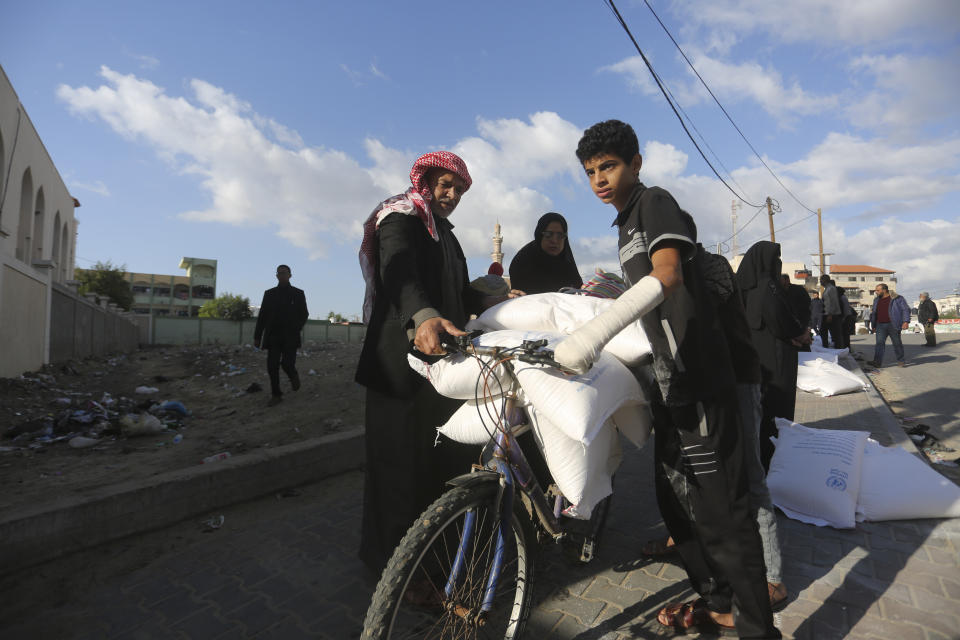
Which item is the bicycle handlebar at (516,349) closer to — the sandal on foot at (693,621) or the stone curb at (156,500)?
the sandal on foot at (693,621)

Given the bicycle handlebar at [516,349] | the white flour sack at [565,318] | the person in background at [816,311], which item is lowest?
the bicycle handlebar at [516,349]

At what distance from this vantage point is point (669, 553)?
2648 mm

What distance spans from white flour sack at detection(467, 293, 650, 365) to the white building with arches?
10.4 metres

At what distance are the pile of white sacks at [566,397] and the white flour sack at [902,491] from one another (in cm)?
218

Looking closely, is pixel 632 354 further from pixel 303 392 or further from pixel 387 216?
pixel 303 392

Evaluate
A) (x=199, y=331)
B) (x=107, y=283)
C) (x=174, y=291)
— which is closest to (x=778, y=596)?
(x=199, y=331)

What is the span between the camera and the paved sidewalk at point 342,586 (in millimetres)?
2039

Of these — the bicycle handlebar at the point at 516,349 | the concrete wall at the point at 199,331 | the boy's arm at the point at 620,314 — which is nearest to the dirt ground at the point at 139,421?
the bicycle handlebar at the point at 516,349

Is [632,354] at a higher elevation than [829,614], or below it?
higher

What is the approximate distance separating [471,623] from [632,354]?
1112 millimetres

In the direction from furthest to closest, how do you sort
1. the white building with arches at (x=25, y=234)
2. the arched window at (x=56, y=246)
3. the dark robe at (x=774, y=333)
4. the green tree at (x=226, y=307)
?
1. the green tree at (x=226, y=307)
2. the arched window at (x=56, y=246)
3. the white building with arches at (x=25, y=234)
4. the dark robe at (x=774, y=333)

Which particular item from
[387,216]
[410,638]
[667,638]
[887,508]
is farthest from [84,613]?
[887,508]

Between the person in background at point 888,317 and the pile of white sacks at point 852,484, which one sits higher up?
the person in background at point 888,317

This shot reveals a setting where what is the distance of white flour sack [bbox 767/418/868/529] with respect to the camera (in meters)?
2.96
